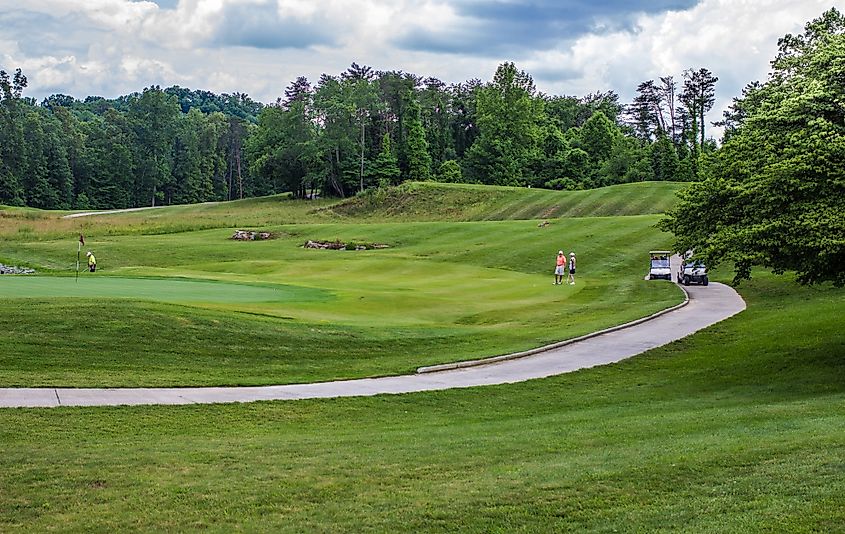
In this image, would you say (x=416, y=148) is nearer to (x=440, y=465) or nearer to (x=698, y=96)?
(x=698, y=96)

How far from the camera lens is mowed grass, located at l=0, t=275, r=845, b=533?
8.84 metres

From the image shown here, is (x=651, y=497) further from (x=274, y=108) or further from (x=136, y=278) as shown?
(x=274, y=108)

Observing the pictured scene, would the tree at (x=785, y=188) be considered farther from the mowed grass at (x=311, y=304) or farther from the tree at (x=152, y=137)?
the tree at (x=152, y=137)

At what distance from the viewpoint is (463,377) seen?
2066 cm

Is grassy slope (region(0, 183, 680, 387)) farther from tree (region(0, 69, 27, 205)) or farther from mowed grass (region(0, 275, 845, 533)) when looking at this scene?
tree (region(0, 69, 27, 205))

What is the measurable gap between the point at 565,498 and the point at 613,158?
103176 mm

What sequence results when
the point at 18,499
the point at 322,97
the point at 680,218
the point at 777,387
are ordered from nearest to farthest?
the point at 18,499 → the point at 777,387 → the point at 680,218 → the point at 322,97

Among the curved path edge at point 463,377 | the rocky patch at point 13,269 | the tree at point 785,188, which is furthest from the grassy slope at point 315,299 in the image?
the tree at point 785,188

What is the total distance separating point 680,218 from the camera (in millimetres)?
22859

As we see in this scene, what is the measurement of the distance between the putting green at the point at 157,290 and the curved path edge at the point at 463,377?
9957 mm

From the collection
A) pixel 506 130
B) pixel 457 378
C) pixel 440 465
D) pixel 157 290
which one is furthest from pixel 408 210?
pixel 440 465

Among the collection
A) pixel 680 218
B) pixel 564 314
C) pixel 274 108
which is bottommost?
pixel 564 314

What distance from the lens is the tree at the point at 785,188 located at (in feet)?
62.3

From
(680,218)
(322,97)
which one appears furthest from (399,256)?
(322,97)
